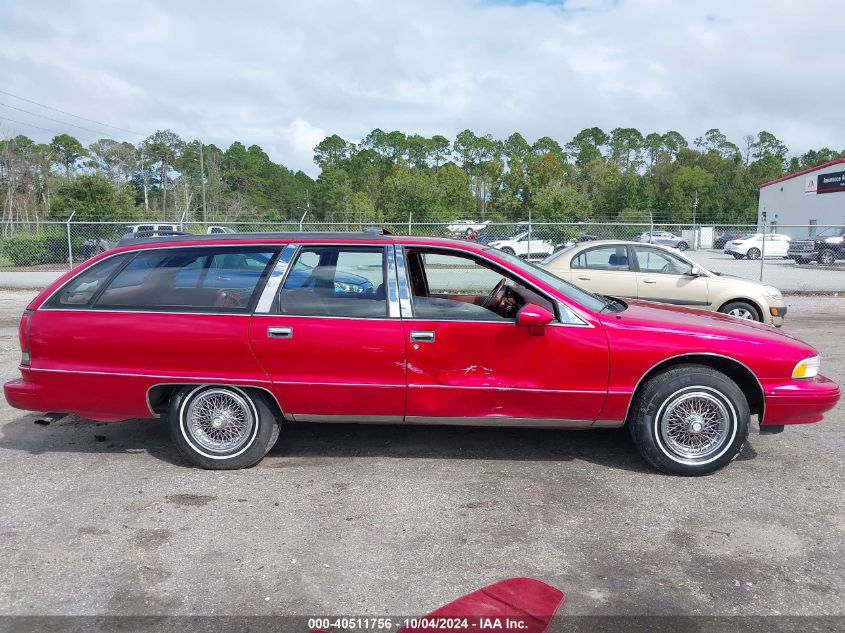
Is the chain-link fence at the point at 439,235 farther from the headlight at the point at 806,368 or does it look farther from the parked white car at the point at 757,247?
the headlight at the point at 806,368

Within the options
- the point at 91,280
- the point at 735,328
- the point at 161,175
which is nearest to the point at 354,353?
the point at 91,280

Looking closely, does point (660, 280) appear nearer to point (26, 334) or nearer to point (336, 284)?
point (336, 284)

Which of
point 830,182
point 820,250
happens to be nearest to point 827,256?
point 820,250

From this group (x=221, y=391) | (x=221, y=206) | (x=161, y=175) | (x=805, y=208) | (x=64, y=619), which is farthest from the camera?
(x=161, y=175)

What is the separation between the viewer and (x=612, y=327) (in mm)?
4234

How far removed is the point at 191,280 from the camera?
4555mm

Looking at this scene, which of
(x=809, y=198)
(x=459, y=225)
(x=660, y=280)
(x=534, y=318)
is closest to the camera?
(x=534, y=318)

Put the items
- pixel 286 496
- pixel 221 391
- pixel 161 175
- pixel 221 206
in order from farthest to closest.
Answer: pixel 161 175 → pixel 221 206 → pixel 221 391 → pixel 286 496

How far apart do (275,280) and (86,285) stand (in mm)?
1375

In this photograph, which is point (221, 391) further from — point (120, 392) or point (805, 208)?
point (805, 208)

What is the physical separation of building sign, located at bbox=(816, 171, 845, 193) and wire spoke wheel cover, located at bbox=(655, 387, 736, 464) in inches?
1908

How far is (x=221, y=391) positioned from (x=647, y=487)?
2912mm

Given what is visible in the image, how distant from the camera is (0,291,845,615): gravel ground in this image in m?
A: 3.03

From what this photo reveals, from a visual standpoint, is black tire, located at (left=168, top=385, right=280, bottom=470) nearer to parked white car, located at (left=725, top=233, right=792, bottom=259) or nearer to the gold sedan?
the gold sedan
